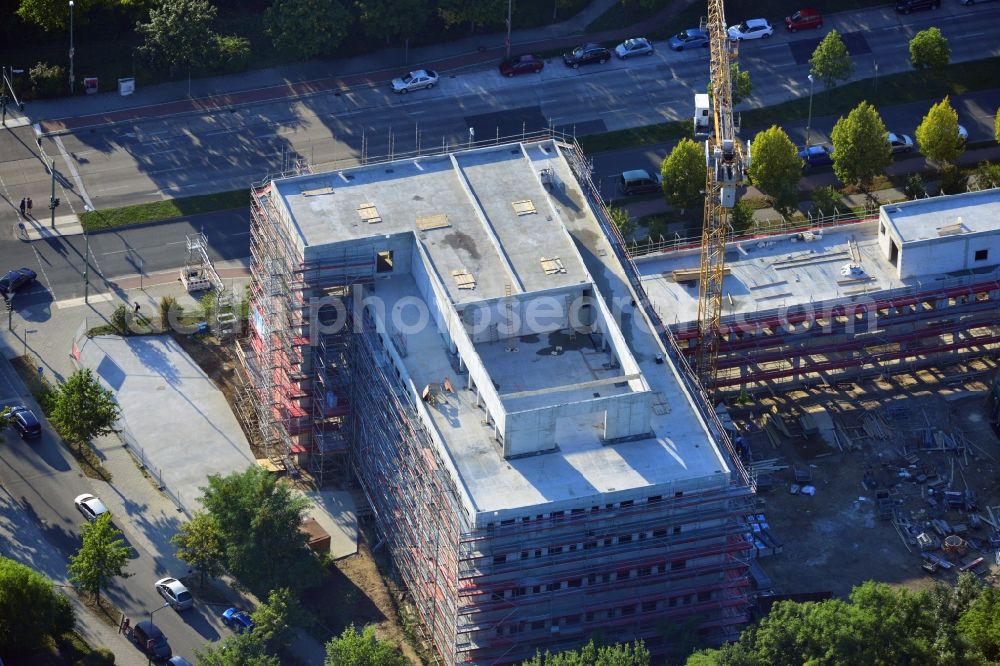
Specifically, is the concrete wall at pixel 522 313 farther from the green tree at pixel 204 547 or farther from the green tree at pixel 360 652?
the green tree at pixel 204 547

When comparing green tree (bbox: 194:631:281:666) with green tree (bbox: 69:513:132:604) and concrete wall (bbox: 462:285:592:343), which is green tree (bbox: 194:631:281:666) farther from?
concrete wall (bbox: 462:285:592:343)

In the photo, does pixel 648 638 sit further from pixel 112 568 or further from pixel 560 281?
pixel 112 568

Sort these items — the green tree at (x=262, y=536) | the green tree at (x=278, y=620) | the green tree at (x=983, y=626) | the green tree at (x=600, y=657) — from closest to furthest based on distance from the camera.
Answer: the green tree at (x=600, y=657), the green tree at (x=983, y=626), the green tree at (x=278, y=620), the green tree at (x=262, y=536)

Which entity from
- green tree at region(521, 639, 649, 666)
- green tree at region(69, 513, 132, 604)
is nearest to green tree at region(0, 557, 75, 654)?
green tree at region(69, 513, 132, 604)

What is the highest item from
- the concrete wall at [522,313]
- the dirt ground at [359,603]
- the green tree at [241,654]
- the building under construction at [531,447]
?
the concrete wall at [522,313]

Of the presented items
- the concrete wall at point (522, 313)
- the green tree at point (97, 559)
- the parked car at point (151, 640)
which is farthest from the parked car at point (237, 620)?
the concrete wall at point (522, 313)

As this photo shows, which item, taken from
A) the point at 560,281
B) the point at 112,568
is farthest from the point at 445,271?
the point at 112,568
